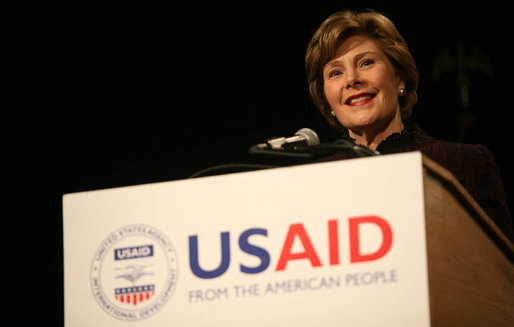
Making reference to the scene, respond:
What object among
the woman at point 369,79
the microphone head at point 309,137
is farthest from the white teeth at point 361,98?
the microphone head at point 309,137

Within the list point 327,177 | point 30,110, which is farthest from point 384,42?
point 30,110

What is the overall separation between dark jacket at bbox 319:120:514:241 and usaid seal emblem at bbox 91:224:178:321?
35.5 inches

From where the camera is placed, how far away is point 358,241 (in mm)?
986

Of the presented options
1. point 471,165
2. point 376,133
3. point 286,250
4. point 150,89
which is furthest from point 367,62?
point 150,89

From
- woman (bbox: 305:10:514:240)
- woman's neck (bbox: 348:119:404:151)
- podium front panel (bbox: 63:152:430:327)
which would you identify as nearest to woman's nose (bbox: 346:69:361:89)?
woman (bbox: 305:10:514:240)

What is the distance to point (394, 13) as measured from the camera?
120 inches

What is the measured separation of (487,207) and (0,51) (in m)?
2.40

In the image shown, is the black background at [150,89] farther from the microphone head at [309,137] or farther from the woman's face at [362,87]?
the microphone head at [309,137]

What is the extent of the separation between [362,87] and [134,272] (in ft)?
3.60

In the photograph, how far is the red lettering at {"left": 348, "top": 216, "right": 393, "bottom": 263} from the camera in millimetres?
971

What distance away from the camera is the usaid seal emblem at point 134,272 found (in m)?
1.10

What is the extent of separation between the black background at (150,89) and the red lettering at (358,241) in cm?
206

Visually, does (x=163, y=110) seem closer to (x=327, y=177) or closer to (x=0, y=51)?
(x=0, y=51)

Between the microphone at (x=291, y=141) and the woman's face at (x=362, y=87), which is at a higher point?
the woman's face at (x=362, y=87)
